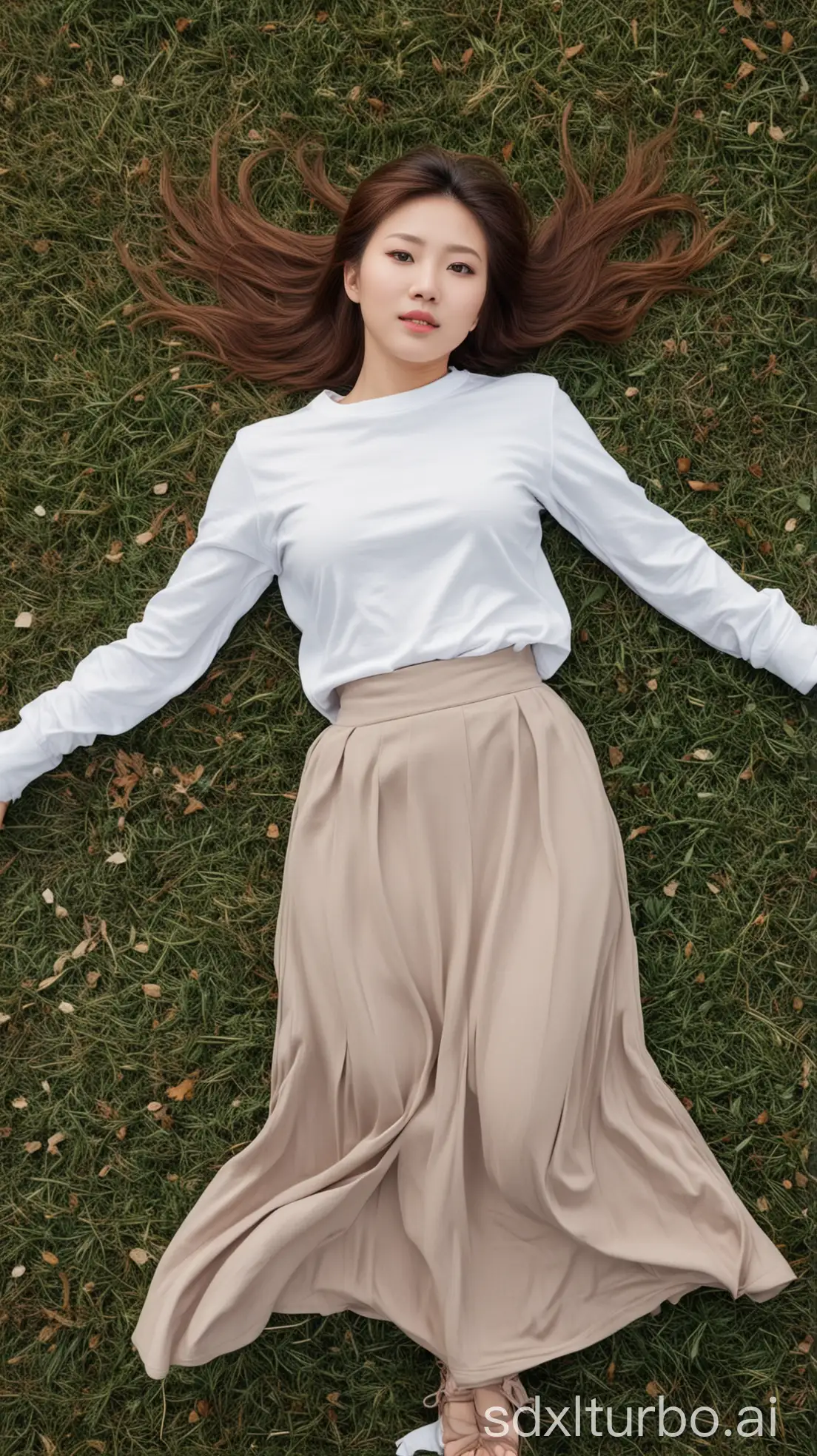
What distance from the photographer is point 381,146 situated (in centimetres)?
344

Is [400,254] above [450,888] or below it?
above

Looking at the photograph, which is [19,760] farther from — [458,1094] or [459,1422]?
[459,1422]

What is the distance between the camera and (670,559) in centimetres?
A: 318

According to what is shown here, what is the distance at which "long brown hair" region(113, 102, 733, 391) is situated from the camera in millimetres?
3299

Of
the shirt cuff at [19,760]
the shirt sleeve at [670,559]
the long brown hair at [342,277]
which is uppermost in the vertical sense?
the long brown hair at [342,277]

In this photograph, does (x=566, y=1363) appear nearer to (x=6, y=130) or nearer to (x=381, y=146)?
(x=381, y=146)

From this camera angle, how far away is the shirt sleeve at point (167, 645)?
3193 mm

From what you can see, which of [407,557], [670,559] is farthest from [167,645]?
[670,559]

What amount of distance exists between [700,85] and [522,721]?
2199 millimetres

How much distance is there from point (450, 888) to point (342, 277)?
189cm

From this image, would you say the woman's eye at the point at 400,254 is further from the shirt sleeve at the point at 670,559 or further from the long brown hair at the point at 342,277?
the shirt sleeve at the point at 670,559

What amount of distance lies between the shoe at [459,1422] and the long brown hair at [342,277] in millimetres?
3123

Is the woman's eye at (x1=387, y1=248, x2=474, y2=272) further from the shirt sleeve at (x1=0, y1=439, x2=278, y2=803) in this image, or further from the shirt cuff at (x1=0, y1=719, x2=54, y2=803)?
the shirt cuff at (x1=0, y1=719, x2=54, y2=803)

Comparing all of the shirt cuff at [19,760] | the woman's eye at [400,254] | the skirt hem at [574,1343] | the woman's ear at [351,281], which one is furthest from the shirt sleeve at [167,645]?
the skirt hem at [574,1343]
